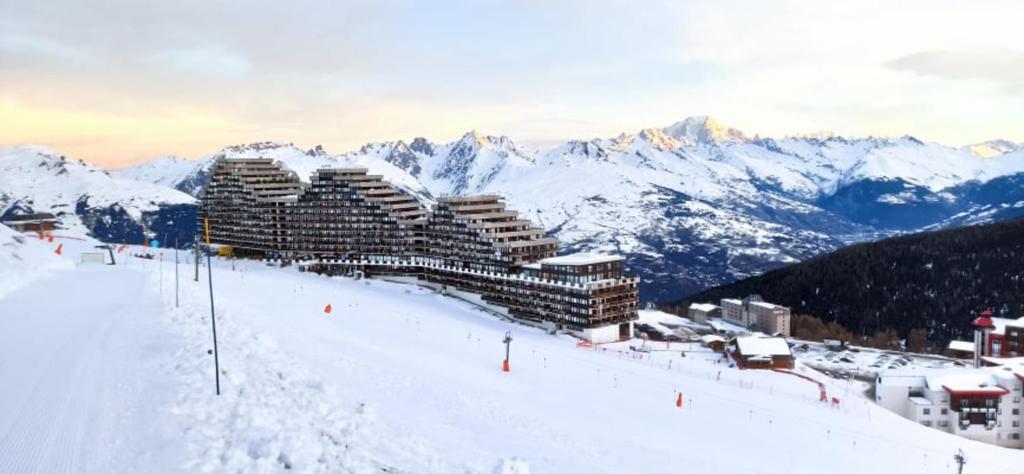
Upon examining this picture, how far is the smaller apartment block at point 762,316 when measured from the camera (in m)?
145

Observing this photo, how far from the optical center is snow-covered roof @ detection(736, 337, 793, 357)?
9112cm

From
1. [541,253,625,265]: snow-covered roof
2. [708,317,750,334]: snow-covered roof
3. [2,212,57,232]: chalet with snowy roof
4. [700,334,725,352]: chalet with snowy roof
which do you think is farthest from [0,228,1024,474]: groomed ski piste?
[2,212,57,232]: chalet with snowy roof

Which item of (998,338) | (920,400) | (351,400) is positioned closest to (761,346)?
(920,400)

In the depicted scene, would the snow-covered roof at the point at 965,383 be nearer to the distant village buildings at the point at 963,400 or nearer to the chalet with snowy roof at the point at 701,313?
the distant village buildings at the point at 963,400

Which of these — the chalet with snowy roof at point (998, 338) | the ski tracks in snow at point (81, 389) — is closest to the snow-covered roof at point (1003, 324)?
the chalet with snowy roof at point (998, 338)

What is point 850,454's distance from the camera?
5072 cm

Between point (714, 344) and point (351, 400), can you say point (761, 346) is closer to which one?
point (714, 344)

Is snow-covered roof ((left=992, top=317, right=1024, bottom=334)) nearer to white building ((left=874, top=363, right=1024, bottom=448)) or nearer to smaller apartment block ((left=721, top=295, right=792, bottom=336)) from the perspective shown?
white building ((left=874, top=363, right=1024, bottom=448))

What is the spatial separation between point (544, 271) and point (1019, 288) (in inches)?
5397

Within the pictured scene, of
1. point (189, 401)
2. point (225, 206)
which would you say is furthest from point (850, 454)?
point (225, 206)

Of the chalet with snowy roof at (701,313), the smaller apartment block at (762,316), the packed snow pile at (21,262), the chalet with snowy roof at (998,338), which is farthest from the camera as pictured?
the chalet with snowy roof at (701,313)

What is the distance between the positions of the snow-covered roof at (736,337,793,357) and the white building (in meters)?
12.3

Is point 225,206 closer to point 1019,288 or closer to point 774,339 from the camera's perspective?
point 774,339

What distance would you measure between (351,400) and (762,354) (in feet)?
223
